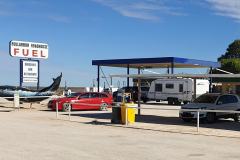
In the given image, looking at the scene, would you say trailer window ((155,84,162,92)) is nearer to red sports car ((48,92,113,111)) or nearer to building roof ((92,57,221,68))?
building roof ((92,57,221,68))

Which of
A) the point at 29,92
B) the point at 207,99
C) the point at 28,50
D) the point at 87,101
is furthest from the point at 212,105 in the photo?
the point at 28,50

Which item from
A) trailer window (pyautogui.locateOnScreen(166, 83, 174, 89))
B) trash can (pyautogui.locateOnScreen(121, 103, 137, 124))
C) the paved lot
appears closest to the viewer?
the paved lot

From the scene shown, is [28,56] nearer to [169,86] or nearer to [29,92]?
[29,92]

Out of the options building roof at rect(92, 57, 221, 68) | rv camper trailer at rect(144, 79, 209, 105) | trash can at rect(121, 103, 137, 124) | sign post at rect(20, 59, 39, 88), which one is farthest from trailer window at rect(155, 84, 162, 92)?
trash can at rect(121, 103, 137, 124)

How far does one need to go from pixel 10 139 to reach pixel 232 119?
45.9 ft

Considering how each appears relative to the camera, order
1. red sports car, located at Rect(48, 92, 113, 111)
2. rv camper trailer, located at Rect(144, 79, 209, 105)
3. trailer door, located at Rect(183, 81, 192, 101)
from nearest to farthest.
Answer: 1. red sports car, located at Rect(48, 92, 113, 111)
2. trailer door, located at Rect(183, 81, 192, 101)
3. rv camper trailer, located at Rect(144, 79, 209, 105)

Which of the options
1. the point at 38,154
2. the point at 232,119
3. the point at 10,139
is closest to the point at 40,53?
the point at 232,119

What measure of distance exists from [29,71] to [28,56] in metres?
1.23

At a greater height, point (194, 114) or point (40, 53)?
point (40, 53)

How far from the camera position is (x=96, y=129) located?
63.3 feet

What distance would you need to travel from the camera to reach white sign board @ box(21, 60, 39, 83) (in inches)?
1511

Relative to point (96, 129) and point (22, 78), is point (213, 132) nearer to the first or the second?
point (96, 129)

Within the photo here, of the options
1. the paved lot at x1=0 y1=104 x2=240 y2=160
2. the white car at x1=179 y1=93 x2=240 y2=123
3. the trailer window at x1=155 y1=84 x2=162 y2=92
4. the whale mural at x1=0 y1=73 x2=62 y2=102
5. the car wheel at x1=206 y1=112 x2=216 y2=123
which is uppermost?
the trailer window at x1=155 y1=84 x2=162 y2=92

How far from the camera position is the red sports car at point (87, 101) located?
32.1 meters
